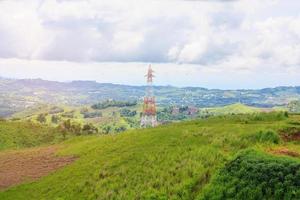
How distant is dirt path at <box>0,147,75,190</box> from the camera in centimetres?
4428

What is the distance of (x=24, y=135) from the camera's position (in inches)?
3398

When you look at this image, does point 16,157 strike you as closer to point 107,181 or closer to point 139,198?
point 107,181

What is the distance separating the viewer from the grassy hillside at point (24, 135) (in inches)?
3141

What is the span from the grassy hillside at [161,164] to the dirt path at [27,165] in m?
2.47

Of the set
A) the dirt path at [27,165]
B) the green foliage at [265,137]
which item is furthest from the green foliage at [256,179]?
the dirt path at [27,165]

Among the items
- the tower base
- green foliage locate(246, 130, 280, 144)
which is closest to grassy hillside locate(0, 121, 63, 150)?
the tower base

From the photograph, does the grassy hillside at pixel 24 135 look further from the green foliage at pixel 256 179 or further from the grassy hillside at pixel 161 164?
the green foliage at pixel 256 179

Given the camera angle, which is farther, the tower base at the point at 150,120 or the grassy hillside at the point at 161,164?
the tower base at the point at 150,120

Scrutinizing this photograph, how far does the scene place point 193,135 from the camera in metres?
41.6

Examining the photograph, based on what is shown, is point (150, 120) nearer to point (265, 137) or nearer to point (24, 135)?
point (24, 135)

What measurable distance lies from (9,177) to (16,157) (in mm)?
10824

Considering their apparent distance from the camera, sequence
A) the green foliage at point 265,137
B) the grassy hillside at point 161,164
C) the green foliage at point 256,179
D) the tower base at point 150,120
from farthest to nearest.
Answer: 1. the tower base at point 150,120
2. the green foliage at point 265,137
3. the grassy hillside at point 161,164
4. the green foliage at point 256,179

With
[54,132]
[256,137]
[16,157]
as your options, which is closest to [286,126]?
[256,137]

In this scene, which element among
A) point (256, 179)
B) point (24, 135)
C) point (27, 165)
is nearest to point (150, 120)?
point (24, 135)
